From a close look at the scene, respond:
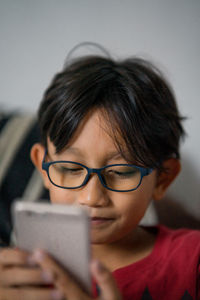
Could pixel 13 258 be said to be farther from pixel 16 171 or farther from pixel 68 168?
pixel 16 171

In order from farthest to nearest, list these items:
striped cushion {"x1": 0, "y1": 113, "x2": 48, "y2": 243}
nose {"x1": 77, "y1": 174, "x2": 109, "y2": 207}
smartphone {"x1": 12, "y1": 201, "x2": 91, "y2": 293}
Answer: striped cushion {"x1": 0, "y1": 113, "x2": 48, "y2": 243} < nose {"x1": 77, "y1": 174, "x2": 109, "y2": 207} < smartphone {"x1": 12, "y1": 201, "x2": 91, "y2": 293}

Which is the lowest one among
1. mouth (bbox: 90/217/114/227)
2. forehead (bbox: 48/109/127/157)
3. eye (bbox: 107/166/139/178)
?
mouth (bbox: 90/217/114/227)

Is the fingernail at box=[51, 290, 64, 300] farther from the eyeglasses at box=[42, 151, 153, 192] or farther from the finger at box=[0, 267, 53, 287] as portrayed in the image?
the eyeglasses at box=[42, 151, 153, 192]

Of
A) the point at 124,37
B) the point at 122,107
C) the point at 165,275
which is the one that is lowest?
the point at 165,275

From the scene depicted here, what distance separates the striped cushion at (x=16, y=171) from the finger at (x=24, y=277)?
1.87ft

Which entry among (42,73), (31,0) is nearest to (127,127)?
(42,73)

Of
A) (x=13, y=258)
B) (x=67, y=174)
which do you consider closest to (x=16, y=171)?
(x=67, y=174)

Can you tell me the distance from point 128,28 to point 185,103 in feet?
1.09

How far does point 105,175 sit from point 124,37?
0.62m

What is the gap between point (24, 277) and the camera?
445 mm

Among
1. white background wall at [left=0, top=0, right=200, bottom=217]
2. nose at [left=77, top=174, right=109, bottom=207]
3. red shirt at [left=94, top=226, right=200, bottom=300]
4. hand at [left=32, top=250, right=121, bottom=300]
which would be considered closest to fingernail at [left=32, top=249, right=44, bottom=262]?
hand at [left=32, top=250, right=121, bottom=300]

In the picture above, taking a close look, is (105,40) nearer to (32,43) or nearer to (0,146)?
(32,43)

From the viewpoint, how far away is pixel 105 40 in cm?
112

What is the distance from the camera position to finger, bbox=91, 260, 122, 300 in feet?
1.43
